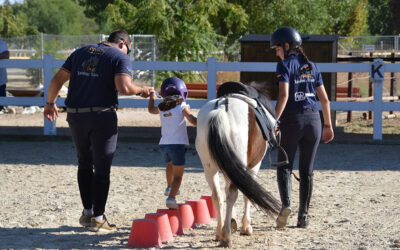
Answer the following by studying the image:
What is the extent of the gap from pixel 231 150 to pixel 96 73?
1.35 metres

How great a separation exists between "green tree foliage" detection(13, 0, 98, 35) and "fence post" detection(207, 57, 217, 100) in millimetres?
74722

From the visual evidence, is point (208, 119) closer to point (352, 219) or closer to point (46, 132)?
point (352, 219)

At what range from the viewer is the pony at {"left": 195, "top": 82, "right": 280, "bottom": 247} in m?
4.64

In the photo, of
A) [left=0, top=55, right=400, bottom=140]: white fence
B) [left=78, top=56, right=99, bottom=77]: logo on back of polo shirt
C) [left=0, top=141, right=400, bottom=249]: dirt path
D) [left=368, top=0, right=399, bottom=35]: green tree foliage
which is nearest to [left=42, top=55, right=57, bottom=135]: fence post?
[left=0, top=55, right=400, bottom=140]: white fence

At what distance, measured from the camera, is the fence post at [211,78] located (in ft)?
36.7

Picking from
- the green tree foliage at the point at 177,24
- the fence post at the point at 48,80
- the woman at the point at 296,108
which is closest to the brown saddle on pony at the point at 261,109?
the woman at the point at 296,108

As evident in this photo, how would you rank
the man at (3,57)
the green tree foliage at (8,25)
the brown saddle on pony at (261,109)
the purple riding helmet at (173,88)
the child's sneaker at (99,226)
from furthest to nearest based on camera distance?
the green tree foliage at (8,25) → the man at (3,57) → the purple riding helmet at (173,88) → the child's sneaker at (99,226) → the brown saddle on pony at (261,109)

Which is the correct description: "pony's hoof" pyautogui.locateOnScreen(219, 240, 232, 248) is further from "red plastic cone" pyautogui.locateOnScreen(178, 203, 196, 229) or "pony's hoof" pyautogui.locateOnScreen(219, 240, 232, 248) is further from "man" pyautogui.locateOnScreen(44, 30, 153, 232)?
"man" pyautogui.locateOnScreen(44, 30, 153, 232)

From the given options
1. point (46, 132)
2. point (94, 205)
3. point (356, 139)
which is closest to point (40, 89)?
point (46, 132)

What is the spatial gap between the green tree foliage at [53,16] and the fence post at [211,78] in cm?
7472

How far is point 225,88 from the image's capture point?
5246 mm

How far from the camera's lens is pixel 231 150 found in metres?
4.68

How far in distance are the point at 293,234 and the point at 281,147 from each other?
0.73m

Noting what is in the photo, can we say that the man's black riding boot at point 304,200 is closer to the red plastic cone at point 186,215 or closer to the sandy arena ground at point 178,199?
the sandy arena ground at point 178,199
